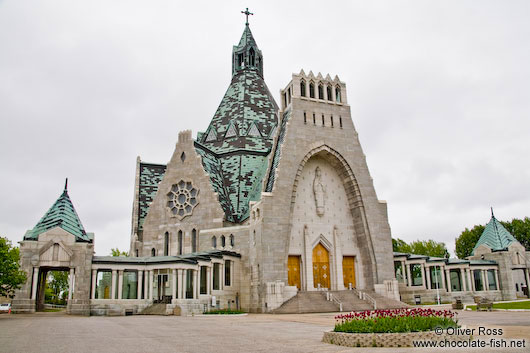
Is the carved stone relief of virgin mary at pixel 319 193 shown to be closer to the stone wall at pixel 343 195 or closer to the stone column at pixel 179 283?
the stone wall at pixel 343 195

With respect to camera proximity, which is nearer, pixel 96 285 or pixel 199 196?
pixel 96 285

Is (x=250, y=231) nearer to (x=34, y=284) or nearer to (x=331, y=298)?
(x=331, y=298)

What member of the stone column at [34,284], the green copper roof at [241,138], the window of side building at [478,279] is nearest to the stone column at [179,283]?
the green copper roof at [241,138]

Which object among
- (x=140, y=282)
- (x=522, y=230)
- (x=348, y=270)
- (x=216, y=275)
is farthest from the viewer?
(x=522, y=230)

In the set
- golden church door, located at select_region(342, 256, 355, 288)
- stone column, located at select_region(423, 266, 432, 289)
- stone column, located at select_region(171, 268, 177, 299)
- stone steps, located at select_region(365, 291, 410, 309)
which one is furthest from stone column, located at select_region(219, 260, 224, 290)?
stone column, located at select_region(423, 266, 432, 289)

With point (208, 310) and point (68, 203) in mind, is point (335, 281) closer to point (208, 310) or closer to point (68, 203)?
point (208, 310)

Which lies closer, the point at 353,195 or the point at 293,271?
the point at 293,271

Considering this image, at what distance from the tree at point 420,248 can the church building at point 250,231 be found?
24.0 metres

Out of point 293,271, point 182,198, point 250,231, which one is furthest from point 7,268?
point 293,271

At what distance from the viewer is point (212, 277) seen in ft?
123

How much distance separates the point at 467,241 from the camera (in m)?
71.5

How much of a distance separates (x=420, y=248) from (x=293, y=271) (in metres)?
42.0

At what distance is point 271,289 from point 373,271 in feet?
35.1

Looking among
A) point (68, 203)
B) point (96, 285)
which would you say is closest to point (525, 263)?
point (96, 285)
